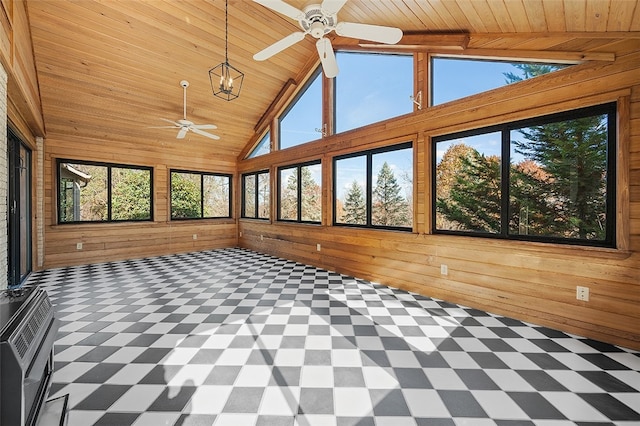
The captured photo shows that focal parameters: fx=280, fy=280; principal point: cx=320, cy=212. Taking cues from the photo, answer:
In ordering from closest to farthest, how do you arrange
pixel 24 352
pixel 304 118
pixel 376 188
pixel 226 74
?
pixel 24 352, pixel 376 188, pixel 226 74, pixel 304 118

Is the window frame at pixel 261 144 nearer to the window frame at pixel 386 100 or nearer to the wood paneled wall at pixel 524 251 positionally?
the window frame at pixel 386 100

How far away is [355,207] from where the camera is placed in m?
5.09

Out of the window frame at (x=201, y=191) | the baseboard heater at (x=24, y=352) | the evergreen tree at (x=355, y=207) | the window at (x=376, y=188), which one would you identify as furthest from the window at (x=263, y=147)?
the baseboard heater at (x=24, y=352)

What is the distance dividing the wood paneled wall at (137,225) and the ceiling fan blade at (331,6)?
18.7 ft

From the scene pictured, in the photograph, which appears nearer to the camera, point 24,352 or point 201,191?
point 24,352

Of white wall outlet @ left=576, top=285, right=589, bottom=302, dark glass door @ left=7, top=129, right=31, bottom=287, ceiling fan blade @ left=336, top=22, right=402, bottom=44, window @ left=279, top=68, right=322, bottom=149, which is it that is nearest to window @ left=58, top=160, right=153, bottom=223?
dark glass door @ left=7, top=129, right=31, bottom=287

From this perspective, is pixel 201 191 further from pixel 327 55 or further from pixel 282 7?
pixel 282 7

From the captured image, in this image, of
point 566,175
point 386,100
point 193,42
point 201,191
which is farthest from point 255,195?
point 566,175

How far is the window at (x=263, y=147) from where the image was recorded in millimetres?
7074

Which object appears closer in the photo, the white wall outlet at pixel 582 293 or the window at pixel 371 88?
the white wall outlet at pixel 582 293

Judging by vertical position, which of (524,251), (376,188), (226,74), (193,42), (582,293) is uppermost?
(193,42)

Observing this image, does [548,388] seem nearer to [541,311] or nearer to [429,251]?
[541,311]

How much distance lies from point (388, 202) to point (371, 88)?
200 cm

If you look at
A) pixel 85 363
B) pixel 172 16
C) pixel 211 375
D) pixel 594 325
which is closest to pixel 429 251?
pixel 594 325
